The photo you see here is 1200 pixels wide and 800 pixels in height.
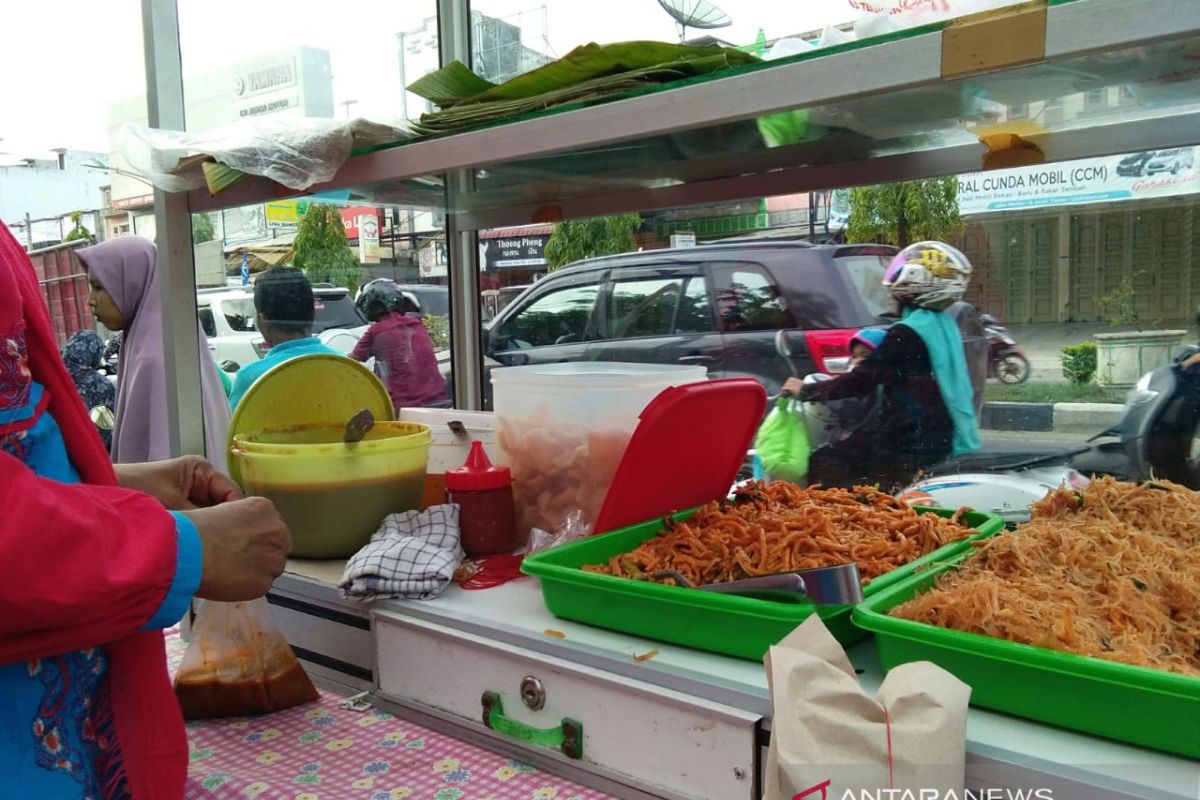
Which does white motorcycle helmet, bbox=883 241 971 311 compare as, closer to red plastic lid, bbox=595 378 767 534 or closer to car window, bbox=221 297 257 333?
red plastic lid, bbox=595 378 767 534

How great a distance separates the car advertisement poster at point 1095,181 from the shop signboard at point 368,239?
5.43ft

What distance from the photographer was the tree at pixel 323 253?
348 cm

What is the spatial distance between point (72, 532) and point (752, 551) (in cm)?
74

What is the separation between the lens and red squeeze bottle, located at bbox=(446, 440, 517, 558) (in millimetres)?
1396

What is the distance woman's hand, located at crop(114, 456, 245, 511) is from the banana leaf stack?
58 cm

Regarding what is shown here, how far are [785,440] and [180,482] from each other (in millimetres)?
2515

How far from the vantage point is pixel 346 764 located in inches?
41.8

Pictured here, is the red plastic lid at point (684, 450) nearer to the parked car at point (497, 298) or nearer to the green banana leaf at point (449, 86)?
the green banana leaf at point (449, 86)

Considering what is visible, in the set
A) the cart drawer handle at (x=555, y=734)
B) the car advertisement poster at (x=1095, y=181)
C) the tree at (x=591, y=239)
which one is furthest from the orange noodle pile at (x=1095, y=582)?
the tree at (x=591, y=239)

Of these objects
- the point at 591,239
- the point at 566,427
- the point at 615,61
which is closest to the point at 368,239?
the point at 591,239

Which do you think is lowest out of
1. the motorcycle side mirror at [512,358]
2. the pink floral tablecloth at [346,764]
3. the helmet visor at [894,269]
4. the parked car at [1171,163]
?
the pink floral tablecloth at [346,764]

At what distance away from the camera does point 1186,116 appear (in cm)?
119

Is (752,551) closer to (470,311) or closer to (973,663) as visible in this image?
(973,663)

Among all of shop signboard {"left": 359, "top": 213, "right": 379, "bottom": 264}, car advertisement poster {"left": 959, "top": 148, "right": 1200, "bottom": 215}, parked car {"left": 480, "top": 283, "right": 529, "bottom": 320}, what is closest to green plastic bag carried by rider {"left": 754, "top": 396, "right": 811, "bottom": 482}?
parked car {"left": 480, "top": 283, "right": 529, "bottom": 320}
